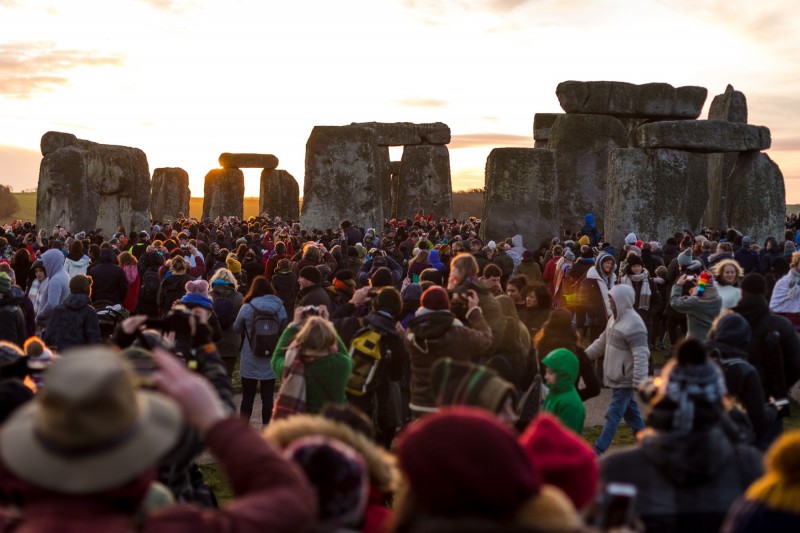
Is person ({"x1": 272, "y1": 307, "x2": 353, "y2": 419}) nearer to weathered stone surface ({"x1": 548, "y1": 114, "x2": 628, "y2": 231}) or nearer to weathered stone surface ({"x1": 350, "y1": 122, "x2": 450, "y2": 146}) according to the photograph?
weathered stone surface ({"x1": 548, "y1": 114, "x2": 628, "y2": 231})

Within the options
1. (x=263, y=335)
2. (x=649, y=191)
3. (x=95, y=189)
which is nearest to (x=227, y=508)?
(x=263, y=335)

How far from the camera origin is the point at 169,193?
156 feet

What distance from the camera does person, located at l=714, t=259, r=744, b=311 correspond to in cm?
931

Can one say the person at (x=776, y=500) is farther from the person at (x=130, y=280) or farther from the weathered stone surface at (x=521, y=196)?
the weathered stone surface at (x=521, y=196)

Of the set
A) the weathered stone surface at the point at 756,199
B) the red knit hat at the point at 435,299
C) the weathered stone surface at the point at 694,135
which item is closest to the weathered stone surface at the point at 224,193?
the weathered stone surface at the point at 756,199

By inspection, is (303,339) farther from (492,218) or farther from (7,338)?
(492,218)

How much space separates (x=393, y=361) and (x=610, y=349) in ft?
6.69

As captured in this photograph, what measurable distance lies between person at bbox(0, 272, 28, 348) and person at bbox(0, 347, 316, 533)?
6.71 metres

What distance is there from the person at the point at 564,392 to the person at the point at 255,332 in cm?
314

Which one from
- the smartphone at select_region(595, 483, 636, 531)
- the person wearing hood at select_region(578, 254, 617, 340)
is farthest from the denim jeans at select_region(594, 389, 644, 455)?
the smartphone at select_region(595, 483, 636, 531)

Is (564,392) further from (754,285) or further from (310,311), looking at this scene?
(310,311)

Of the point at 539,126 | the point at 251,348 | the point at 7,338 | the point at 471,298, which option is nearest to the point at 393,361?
the point at 471,298

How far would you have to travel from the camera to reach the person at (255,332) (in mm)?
8961

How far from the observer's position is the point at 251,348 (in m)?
9.00
